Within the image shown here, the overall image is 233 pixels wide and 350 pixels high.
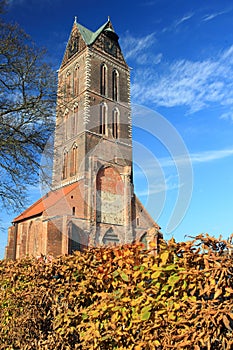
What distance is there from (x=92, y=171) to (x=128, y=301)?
1000 inches

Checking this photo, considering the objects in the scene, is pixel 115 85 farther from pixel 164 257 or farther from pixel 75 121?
pixel 164 257

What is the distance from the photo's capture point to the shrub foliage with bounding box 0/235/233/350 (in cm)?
211

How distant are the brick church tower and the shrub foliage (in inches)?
770

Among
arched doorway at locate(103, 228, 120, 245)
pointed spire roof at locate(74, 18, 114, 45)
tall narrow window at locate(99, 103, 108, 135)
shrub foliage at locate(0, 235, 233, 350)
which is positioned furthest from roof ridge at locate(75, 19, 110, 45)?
shrub foliage at locate(0, 235, 233, 350)

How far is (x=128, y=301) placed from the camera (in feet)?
9.07

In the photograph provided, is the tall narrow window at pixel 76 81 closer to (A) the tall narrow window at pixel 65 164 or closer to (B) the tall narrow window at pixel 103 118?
(B) the tall narrow window at pixel 103 118

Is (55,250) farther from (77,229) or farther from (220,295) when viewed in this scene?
(220,295)

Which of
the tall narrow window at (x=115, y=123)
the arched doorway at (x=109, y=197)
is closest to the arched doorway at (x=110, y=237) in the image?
the arched doorway at (x=109, y=197)

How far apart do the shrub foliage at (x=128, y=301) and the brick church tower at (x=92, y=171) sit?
19.6 metres

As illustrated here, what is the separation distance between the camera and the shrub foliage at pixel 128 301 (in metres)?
A: 2.11

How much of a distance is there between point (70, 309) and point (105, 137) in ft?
91.8

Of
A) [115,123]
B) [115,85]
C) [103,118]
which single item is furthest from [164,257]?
[115,85]

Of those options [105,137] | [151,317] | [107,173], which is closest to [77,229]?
[107,173]

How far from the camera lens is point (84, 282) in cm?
362
